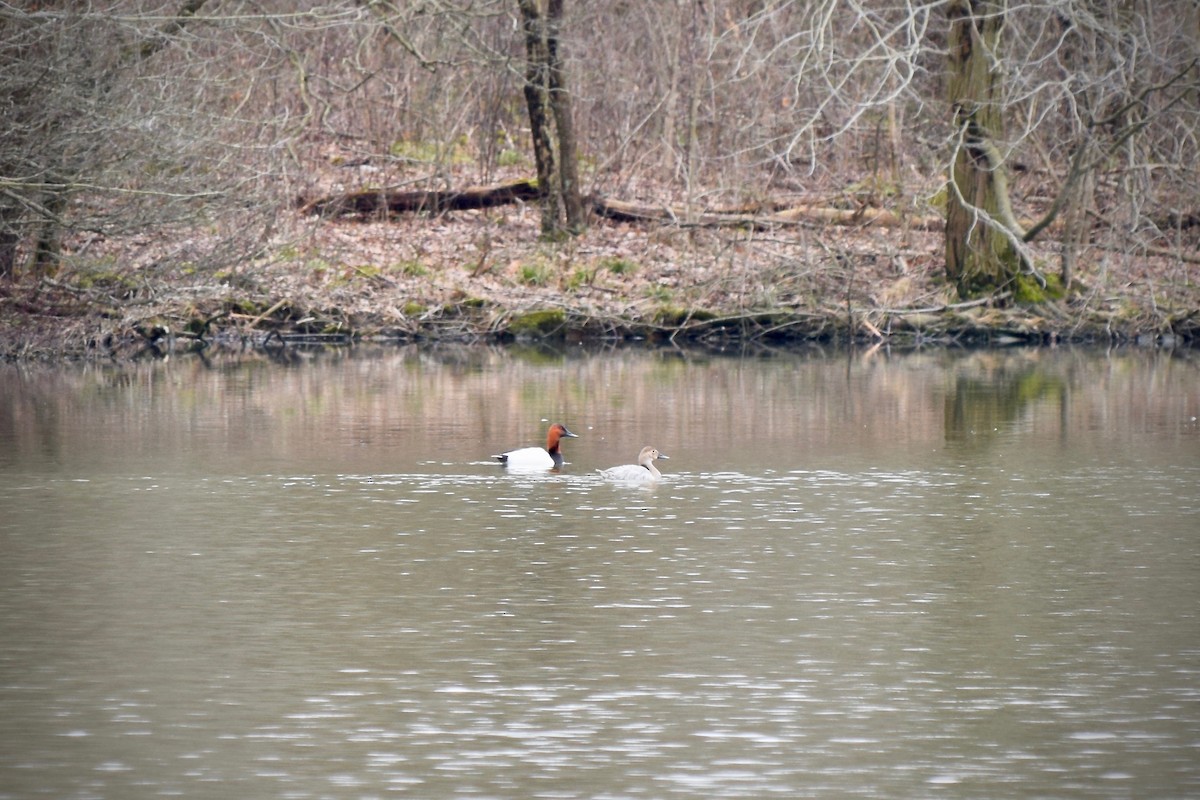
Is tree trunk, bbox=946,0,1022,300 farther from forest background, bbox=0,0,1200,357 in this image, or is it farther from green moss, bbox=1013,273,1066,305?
green moss, bbox=1013,273,1066,305

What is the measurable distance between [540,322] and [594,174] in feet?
17.4

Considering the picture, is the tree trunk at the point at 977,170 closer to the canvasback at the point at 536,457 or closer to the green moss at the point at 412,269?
the green moss at the point at 412,269

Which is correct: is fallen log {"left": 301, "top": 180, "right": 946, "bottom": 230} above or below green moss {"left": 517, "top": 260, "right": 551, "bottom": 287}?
above

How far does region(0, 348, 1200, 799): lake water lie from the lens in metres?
7.71

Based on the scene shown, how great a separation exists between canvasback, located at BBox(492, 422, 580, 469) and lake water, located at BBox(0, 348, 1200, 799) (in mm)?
235

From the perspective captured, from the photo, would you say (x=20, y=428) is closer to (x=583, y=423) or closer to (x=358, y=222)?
(x=583, y=423)

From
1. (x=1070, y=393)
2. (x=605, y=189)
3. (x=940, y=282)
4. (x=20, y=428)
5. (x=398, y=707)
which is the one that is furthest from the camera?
(x=605, y=189)

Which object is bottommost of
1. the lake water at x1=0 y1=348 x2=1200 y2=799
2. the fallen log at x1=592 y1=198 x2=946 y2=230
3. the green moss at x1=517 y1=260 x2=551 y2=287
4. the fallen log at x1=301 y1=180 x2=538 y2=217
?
the lake water at x1=0 y1=348 x2=1200 y2=799

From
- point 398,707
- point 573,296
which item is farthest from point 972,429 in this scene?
point 573,296

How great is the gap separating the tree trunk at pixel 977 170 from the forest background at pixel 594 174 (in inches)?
2.5

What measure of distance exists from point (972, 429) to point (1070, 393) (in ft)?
13.2

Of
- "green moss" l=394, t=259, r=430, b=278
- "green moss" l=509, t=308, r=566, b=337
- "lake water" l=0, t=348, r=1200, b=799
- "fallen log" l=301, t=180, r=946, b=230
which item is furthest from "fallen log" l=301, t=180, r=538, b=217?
"lake water" l=0, t=348, r=1200, b=799

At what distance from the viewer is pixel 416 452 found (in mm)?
17297

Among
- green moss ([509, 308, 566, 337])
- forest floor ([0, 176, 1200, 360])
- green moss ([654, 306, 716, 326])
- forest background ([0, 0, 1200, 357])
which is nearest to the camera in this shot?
forest background ([0, 0, 1200, 357])
